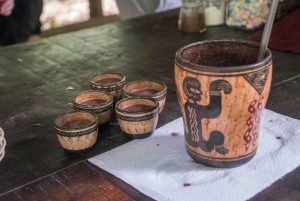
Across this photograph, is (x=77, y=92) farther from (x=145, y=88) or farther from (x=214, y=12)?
(x=214, y=12)

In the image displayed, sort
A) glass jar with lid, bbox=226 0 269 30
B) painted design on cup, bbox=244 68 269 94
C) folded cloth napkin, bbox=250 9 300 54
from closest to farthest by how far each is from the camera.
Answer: painted design on cup, bbox=244 68 269 94 < folded cloth napkin, bbox=250 9 300 54 < glass jar with lid, bbox=226 0 269 30

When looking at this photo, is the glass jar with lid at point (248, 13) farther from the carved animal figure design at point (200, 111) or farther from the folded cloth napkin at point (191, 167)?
the carved animal figure design at point (200, 111)

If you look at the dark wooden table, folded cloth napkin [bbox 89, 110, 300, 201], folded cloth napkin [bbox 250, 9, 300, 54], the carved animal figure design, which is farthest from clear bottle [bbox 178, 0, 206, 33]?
the carved animal figure design

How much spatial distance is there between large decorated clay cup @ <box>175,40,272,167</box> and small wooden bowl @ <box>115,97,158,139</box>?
0.30ft

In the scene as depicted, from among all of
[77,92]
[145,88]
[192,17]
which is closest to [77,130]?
[145,88]

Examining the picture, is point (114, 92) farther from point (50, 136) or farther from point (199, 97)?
point (199, 97)

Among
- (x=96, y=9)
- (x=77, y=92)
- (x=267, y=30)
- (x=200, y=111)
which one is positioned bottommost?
(x=96, y=9)

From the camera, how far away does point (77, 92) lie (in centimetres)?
99

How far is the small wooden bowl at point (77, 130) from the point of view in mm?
686

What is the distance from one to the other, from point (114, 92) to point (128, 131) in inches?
5.2

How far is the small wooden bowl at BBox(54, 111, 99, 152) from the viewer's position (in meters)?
0.69

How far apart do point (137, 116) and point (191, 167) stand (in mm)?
134

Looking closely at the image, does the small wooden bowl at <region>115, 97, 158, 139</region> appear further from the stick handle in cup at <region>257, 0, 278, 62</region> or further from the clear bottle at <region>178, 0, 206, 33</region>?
the clear bottle at <region>178, 0, 206, 33</region>

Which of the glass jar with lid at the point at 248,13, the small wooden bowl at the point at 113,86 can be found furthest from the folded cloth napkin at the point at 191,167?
the glass jar with lid at the point at 248,13
